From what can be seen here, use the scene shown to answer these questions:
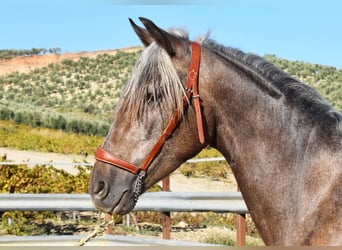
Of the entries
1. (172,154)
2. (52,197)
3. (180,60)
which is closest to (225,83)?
(180,60)

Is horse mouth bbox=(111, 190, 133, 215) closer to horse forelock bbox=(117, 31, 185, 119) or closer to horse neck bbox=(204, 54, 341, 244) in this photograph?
horse forelock bbox=(117, 31, 185, 119)

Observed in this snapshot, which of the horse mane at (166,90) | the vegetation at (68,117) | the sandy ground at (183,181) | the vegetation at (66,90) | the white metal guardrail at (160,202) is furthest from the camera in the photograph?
the vegetation at (66,90)

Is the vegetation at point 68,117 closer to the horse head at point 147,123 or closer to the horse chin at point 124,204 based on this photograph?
the horse head at point 147,123

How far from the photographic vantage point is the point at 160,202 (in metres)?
6.17

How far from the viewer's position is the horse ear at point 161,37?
2.77m

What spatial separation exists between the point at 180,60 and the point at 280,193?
2.90 ft

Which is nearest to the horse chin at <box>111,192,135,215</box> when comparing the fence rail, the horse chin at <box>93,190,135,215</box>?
the horse chin at <box>93,190,135,215</box>

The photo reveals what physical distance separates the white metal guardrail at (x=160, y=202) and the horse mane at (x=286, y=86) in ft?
10.2

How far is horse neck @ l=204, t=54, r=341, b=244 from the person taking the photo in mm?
2599

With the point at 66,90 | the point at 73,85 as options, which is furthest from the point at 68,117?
the point at 73,85

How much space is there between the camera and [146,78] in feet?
9.08

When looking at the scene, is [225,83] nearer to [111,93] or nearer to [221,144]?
[221,144]

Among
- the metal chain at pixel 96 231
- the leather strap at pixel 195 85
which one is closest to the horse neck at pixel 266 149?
the leather strap at pixel 195 85

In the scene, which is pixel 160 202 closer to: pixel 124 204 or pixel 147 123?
pixel 124 204
